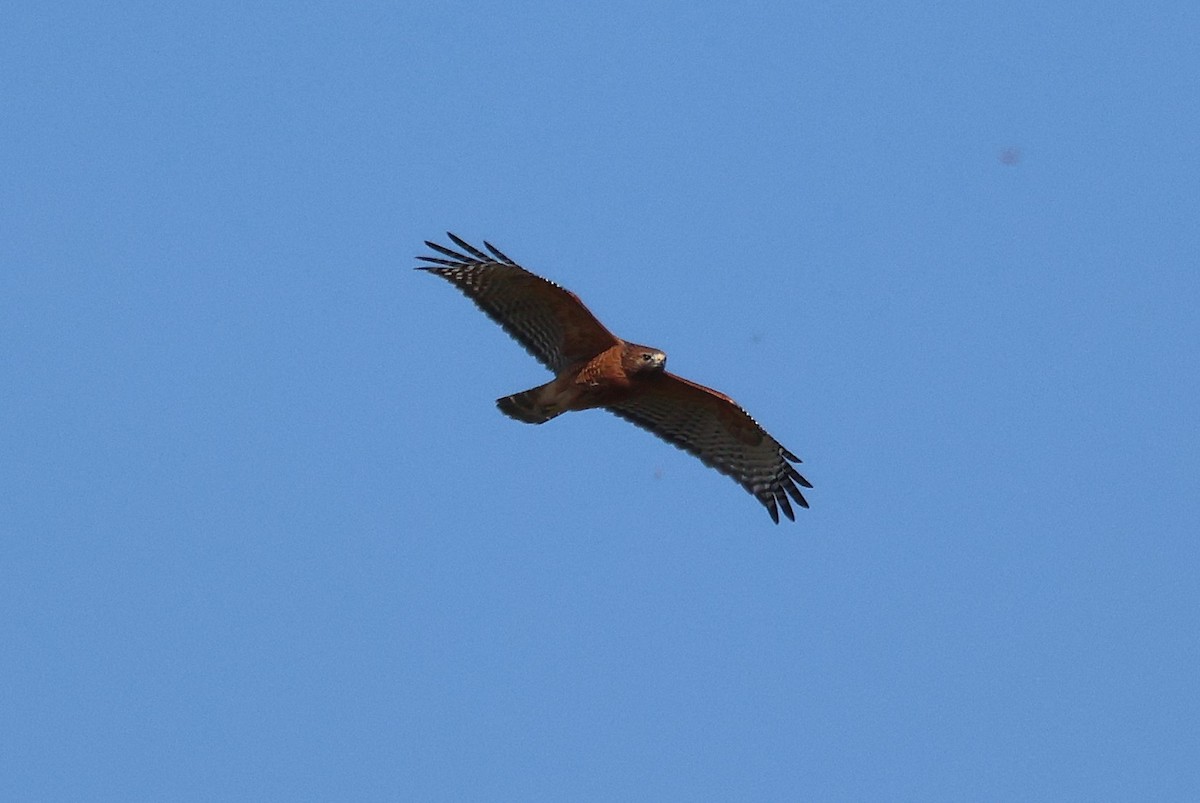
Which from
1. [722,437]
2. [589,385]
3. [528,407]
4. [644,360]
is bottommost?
[528,407]

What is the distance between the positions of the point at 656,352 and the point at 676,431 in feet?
4.50

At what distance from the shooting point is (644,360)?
14422 mm

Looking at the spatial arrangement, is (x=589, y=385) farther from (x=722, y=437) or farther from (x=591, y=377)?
(x=722, y=437)

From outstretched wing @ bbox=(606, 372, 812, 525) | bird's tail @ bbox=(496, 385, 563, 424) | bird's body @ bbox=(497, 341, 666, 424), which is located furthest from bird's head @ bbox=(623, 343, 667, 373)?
bird's tail @ bbox=(496, 385, 563, 424)

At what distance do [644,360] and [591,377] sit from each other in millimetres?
493

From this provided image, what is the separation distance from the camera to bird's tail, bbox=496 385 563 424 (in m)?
14.9

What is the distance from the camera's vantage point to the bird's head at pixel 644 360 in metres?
14.4

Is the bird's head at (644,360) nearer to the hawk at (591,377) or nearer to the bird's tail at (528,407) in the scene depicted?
the hawk at (591,377)

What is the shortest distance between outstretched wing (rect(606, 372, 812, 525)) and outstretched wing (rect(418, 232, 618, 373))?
0.77 m

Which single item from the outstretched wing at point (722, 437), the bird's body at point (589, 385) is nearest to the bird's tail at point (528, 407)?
the bird's body at point (589, 385)

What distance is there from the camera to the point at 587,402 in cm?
1491

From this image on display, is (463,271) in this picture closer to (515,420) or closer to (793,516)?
(515,420)

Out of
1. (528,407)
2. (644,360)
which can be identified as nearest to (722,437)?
(644,360)

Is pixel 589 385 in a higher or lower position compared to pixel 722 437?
lower
